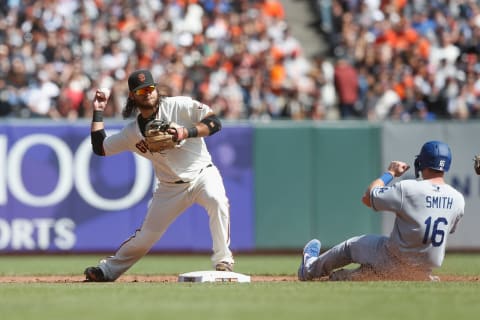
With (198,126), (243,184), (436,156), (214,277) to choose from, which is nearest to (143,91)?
(198,126)

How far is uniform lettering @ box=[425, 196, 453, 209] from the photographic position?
9.23m

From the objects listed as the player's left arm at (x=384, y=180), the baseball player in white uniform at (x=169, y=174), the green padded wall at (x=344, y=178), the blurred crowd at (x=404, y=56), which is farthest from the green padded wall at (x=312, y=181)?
the player's left arm at (x=384, y=180)

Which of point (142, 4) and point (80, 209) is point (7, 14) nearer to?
point (142, 4)

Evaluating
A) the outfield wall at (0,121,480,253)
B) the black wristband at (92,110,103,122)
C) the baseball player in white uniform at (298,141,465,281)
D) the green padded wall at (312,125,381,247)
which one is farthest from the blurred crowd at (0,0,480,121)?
the baseball player in white uniform at (298,141,465,281)

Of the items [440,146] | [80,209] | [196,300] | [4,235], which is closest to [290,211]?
[80,209]

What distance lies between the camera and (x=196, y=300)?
7.89m

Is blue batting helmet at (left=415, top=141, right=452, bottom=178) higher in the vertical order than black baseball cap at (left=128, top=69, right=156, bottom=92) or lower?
lower

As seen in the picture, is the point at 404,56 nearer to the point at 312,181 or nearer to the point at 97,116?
the point at 312,181

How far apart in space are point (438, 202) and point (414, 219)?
0.26 metres

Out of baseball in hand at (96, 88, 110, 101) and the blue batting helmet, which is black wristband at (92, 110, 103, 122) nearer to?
baseball in hand at (96, 88, 110, 101)

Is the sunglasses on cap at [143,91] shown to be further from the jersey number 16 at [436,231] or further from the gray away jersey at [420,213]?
the jersey number 16 at [436,231]

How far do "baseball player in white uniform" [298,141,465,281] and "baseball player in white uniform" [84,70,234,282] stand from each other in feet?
4.47

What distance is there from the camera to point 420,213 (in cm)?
923

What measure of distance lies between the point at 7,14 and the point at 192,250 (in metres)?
6.02
